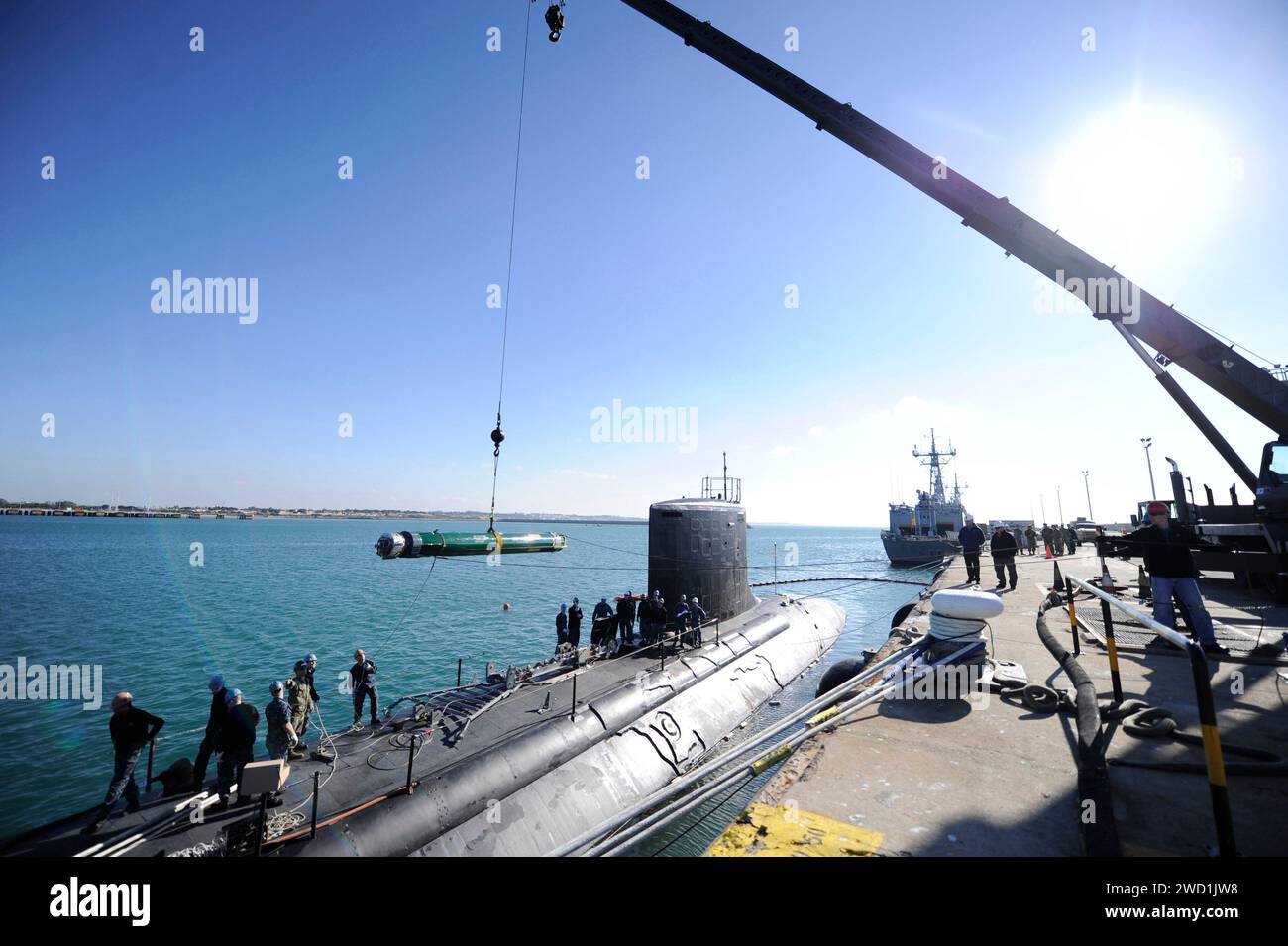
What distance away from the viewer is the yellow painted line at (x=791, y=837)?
3438 mm

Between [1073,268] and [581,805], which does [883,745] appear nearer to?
[581,805]

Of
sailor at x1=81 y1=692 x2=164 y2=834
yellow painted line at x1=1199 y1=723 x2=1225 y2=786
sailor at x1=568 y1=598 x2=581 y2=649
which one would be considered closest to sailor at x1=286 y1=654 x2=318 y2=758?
sailor at x1=81 y1=692 x2=164 y2=834

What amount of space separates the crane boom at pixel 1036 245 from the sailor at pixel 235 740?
15.6m

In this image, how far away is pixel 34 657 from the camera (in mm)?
20547

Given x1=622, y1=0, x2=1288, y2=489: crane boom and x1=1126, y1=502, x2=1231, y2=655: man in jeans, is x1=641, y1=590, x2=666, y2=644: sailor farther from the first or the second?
x1=622, y1=0, x2=1288, y2=489: crane boom

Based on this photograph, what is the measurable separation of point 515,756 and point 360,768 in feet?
7.46

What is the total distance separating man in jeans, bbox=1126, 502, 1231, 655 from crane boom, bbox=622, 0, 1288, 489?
4464 mm

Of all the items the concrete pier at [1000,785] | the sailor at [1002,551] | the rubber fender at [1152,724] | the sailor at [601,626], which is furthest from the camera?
the sailor at [1002,551]

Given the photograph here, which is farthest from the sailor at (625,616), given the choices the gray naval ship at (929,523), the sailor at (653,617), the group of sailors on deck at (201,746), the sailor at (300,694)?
the gray naval ship at (929,523)

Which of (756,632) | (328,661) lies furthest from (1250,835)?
(328,661)

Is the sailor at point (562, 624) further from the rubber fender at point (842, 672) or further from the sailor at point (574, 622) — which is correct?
the rubber fender at point (842, 672)

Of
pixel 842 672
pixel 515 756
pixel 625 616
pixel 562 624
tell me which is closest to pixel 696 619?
pixel 625 616
